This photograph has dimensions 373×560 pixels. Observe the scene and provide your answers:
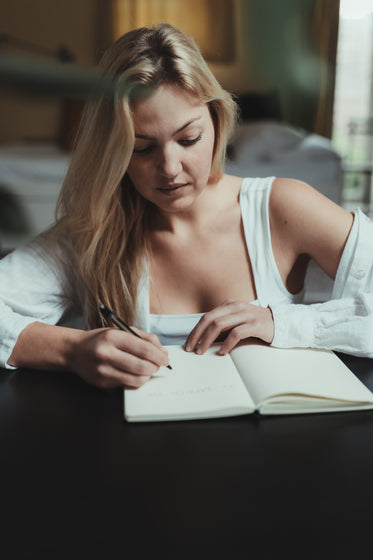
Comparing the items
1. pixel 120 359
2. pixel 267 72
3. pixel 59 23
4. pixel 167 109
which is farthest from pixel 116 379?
pixel 59 23

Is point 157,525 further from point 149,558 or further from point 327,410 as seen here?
point 327,410

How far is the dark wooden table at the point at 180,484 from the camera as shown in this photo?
44cm

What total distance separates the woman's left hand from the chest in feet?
0.79

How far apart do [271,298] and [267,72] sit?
2630 mm

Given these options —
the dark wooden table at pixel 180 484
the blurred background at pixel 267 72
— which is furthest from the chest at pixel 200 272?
the blurred background at pixel 267 72

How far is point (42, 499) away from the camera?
0.50 metres

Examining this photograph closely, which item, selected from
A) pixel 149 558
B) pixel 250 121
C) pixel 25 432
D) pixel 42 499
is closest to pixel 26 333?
pixel 25 432

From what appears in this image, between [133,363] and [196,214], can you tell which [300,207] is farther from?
[133,363]

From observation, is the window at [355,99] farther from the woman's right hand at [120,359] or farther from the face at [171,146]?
the woman's right hand at [120,359]

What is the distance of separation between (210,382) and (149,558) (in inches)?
11.6

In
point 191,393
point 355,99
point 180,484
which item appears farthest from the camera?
point 355,99

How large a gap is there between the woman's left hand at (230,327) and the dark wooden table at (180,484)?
161 millimetres

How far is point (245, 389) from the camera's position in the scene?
673 millimetres

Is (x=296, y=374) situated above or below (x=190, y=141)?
below
